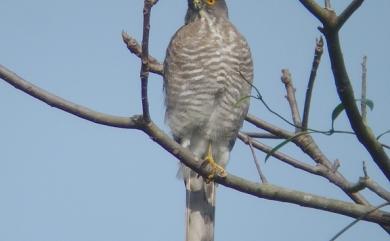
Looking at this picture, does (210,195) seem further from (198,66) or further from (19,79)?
(19,79)

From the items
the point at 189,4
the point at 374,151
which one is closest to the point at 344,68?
the point at 374,151

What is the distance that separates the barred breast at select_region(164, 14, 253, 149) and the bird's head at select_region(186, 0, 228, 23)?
1.31ft

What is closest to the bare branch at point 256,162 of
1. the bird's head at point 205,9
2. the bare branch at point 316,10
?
the bare branch at point 316,10

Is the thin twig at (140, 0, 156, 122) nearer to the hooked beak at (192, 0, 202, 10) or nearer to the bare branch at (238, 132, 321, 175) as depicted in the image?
the bare branch at (238, 132, 321, 175)

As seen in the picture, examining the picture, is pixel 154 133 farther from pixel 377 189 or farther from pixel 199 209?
pixel 199 209

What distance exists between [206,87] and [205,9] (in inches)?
39.0

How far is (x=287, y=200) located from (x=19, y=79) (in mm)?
1334

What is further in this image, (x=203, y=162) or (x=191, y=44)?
(x=191, y=44)

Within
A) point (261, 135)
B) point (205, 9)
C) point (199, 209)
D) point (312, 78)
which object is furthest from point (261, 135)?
point (205, 9)

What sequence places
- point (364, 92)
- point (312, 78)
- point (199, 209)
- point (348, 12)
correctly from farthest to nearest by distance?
1. point (199, 209)
2. point (312, 78)
3. point (364, 92)
4. point (348, 12)

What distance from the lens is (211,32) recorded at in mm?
6383

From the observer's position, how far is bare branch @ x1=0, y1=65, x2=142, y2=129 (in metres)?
3.14

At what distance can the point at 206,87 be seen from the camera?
19.7 feet

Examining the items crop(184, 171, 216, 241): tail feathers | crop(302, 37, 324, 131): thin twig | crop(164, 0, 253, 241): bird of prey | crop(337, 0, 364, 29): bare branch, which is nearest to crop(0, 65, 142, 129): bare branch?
crop(302, 37, 324, 131): thin twig
